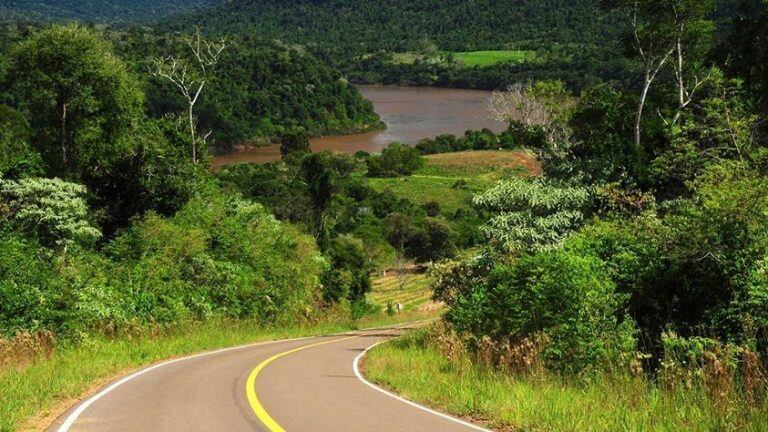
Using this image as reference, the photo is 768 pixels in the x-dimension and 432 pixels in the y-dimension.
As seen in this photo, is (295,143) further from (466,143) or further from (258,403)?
(258,403)

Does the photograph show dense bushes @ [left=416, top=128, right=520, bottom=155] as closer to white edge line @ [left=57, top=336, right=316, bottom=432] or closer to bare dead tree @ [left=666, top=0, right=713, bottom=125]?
bare dead tree @ [left=666, top=0, right=713, bottom=125]

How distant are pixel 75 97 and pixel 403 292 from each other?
176 feet

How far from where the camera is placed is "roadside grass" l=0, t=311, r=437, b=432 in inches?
376

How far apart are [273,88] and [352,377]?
17826 cm

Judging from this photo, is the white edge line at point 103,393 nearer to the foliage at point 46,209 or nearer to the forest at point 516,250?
the forest at point 516,250

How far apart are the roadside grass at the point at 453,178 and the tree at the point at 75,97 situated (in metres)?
88.4

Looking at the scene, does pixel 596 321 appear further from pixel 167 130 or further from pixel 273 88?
pixel 273 88

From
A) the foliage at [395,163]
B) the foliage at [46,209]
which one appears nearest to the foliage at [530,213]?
the foliage at [46,209]

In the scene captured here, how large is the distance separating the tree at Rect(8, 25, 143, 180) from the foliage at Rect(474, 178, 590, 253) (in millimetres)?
16246

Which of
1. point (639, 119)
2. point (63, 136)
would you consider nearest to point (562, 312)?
point (639, 119)

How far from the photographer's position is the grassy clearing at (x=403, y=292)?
69.5m

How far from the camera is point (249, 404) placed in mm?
9719

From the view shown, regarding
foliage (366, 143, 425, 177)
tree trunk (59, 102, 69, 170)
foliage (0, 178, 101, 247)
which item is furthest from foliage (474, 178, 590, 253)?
foliage (366, 143, 425, 177)

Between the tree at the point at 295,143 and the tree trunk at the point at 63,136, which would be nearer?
the tree trunk at the point at 63,136
